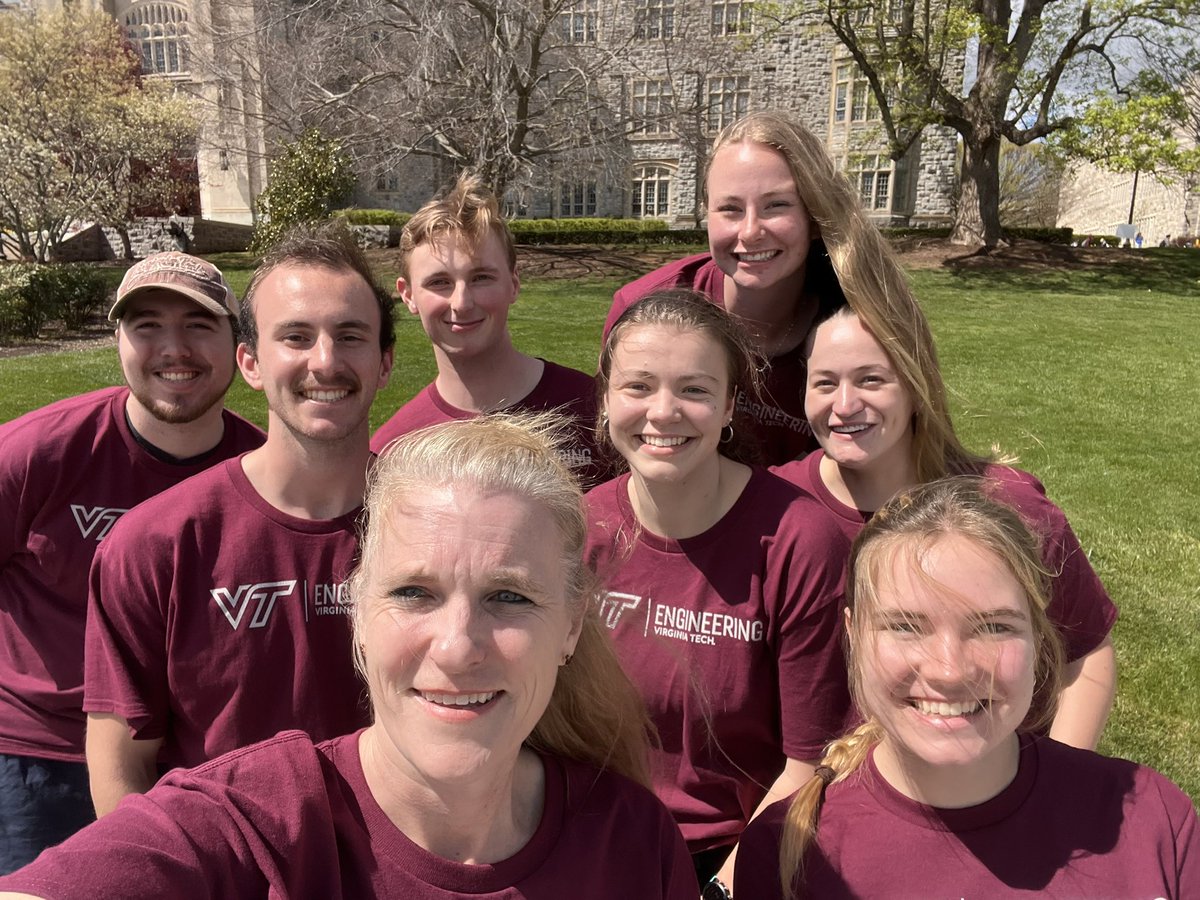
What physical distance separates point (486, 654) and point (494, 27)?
2098 centimetres

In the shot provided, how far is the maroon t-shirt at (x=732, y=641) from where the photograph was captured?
7.52 feet

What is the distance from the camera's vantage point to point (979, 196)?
2477 cm

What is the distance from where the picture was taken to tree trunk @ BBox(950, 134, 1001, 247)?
24.0 m

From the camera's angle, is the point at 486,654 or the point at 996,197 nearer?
the point at 486,654

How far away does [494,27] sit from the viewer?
1989 cm

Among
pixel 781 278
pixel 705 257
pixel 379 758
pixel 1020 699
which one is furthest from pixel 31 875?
pixel 705 257

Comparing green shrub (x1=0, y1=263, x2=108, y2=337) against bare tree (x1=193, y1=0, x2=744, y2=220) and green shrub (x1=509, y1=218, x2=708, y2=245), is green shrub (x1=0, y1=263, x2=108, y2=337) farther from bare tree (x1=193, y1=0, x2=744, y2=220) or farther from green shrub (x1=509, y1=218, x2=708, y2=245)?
green shrub (x1=509, y1=218, x2=708, y2=245)

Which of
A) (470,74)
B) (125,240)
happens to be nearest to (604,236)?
(470,74)

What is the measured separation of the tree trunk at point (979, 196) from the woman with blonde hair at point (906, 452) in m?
24.3

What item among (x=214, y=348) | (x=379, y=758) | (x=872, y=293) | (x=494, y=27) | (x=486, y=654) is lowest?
(x=379, y=758)

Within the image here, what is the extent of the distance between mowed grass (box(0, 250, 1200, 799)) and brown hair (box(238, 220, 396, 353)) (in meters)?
2.64

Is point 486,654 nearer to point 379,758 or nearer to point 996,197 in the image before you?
point 379,758

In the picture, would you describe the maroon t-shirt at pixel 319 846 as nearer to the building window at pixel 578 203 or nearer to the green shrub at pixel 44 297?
the green shrub at pixel 44 297

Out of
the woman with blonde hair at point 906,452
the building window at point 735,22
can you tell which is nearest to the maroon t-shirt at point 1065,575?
the woman with blonde hair at point 906,452
